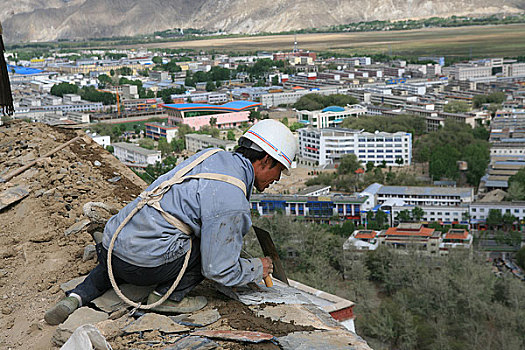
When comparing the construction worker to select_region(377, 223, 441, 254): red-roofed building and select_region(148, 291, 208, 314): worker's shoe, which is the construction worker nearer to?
select_region(148, 291, 208, 314): worker's shoe

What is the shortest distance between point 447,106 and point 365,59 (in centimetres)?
983

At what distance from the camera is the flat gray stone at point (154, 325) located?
0.98m

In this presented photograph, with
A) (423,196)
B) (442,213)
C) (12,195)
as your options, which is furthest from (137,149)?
(12,195)

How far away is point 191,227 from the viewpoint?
99 cm

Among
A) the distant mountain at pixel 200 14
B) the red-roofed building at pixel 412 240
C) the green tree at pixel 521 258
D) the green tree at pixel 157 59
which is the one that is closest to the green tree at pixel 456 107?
the red-roofed building at pixel 412 240

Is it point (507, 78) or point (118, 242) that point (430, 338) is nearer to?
point (118, 242)

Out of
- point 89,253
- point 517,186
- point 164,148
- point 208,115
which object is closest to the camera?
point 89,253

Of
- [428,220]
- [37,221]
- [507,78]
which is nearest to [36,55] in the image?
[507,78]

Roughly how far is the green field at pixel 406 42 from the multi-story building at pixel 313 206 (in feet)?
58.5

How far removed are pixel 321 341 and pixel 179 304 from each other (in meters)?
0.21

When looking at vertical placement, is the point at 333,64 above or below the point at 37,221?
below

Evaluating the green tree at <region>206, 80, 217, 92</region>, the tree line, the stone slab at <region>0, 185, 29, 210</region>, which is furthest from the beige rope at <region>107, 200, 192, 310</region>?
the green tree at <region>206, 80, 217, 92</region>

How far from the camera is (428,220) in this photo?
725 cm

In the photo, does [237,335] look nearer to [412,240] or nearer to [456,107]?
[412,240]
